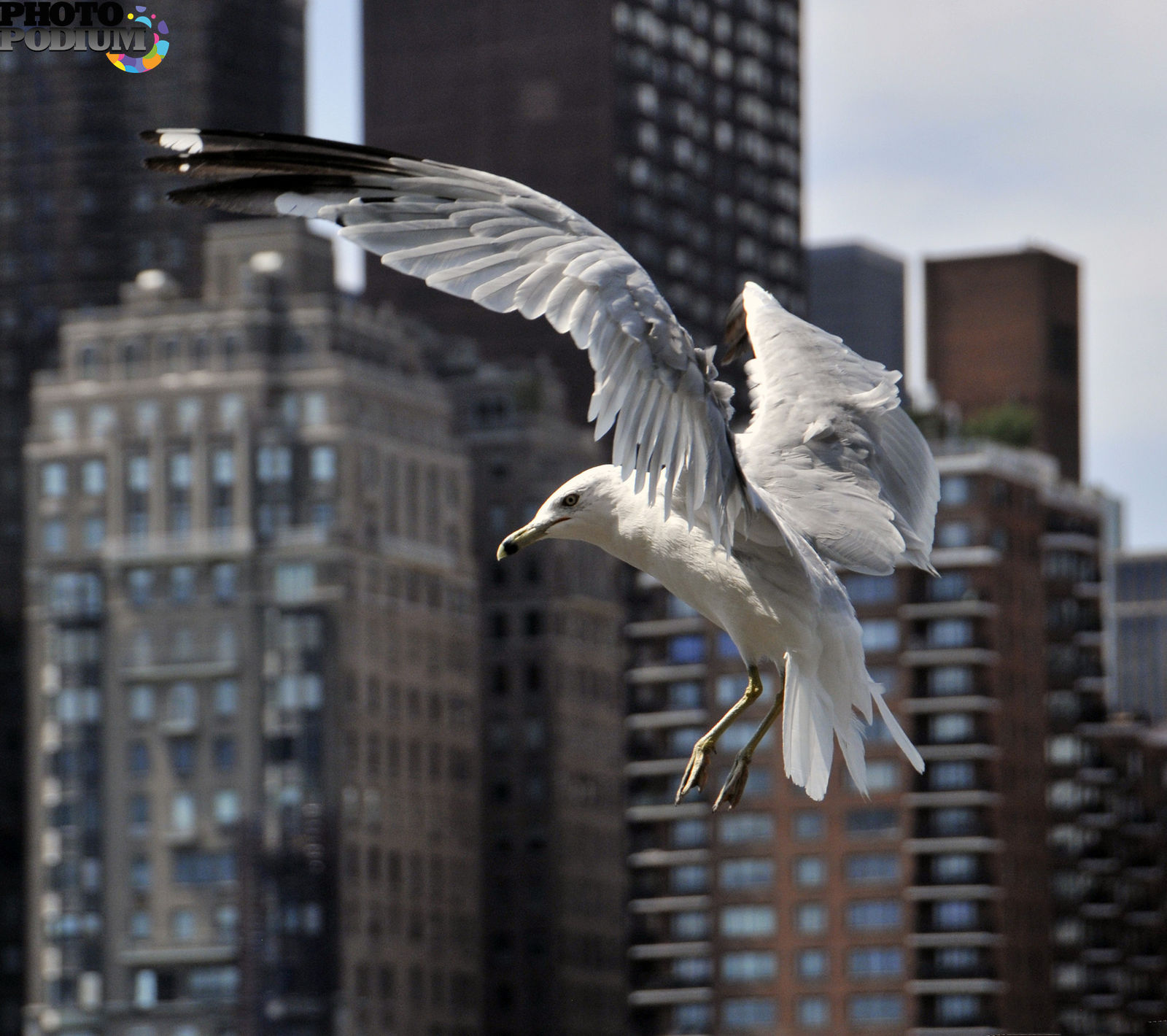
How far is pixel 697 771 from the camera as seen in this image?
1677 centimetres

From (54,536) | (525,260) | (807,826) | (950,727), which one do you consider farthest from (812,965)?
(525,260)

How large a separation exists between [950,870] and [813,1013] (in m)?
10.3

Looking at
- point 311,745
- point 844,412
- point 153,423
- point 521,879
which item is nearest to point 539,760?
point 521,879

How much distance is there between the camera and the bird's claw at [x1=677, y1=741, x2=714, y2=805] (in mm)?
16391

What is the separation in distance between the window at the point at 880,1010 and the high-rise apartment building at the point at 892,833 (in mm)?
100

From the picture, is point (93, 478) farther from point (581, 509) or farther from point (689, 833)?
point (581, 509)

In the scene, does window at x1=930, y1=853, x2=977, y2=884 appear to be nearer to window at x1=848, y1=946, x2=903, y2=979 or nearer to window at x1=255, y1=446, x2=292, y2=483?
window at x1=848, y1=946, x2=903, y2=979

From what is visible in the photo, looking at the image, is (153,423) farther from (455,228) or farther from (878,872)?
(455,228)

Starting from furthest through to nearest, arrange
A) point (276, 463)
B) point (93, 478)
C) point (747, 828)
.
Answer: point (93, 478) → point (276, 463) → point (747, 828)

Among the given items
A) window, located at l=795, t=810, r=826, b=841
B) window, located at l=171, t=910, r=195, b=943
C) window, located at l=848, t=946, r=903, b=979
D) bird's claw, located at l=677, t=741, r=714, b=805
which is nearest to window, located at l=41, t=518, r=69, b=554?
window, located at l=171, t=910, r=195, b=943

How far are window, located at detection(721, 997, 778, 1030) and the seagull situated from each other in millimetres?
123399

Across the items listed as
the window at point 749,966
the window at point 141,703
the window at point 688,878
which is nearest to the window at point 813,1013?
the window at point 749,966

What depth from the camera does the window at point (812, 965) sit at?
13988 centimetres

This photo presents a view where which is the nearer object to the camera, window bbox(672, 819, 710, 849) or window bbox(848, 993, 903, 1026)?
window bbox(848, 993, 903, 1026)
